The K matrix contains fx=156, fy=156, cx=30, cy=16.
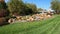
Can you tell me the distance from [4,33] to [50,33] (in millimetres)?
2760

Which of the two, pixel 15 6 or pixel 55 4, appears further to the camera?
pixel 55 4

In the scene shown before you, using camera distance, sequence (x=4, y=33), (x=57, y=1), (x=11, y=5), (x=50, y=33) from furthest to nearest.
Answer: (x=57, y=1) → (x=11, y=5) → (x=4, y=33) → (x=50, y=33)

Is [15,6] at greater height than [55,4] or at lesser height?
greater

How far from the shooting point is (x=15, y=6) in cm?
3188

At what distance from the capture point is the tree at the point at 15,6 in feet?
104

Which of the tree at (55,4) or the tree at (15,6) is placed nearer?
the tree at (15,6)

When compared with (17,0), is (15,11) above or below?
below

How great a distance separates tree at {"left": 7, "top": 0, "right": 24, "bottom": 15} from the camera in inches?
1248

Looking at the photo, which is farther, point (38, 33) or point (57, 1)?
point (57, 1)

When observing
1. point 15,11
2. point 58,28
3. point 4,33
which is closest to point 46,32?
point 58,28

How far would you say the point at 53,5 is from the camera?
135 ft

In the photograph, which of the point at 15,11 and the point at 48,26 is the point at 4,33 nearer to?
the point at 48,26

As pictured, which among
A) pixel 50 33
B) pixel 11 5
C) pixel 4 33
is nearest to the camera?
pixel 50 33

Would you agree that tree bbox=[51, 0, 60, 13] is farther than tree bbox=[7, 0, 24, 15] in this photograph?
Yes
